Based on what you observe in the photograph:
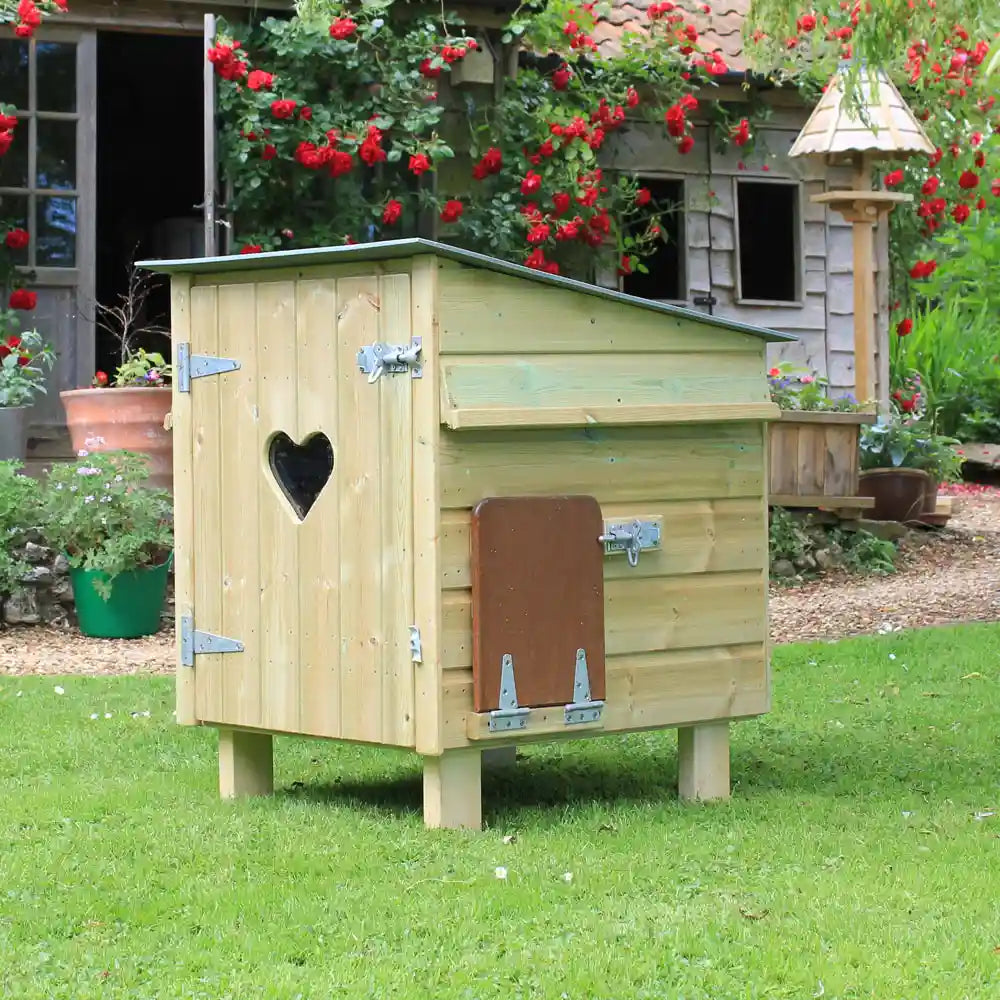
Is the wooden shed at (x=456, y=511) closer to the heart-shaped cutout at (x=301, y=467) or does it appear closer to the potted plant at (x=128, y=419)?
the heart-shaped cutout at (x=301, y=467)

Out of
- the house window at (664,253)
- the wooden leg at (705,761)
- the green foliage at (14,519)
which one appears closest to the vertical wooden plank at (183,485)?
the wooden leg at (705,761)

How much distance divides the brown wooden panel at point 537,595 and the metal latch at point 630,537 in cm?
4

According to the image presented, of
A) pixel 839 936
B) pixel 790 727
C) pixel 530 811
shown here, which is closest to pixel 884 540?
pixel 790 727

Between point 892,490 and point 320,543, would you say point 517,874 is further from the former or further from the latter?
point 892,490

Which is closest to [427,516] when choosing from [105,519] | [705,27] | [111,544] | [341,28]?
[111,544]

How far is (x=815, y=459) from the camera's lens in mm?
10648

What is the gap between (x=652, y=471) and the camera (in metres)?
4.79

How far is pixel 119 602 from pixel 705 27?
293 inches

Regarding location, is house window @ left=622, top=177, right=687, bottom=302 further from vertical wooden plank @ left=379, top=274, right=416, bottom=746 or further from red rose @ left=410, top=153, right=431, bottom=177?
vertical wooden plank @ left=379, top=274, right=416, bottom=746

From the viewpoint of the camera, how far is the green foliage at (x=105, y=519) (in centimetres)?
838

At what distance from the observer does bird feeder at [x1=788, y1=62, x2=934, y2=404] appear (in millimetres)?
11398

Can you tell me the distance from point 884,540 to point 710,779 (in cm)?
630

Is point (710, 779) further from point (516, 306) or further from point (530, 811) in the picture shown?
point (516, 306)

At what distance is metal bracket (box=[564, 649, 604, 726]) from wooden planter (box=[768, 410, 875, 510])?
616 cm
